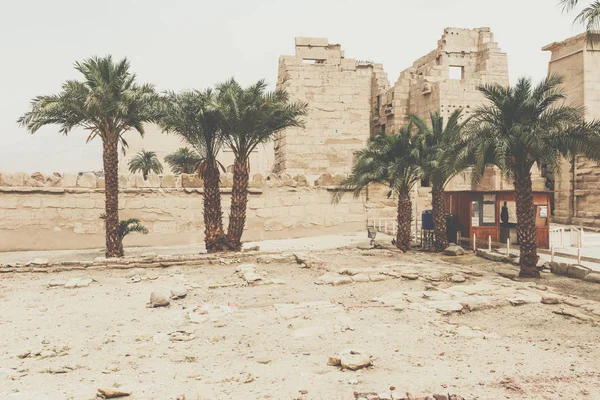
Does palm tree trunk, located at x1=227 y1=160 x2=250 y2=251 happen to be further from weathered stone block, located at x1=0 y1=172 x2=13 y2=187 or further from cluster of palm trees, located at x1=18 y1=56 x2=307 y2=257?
weathered stone block, located at x1=0 y1=172 x2=13 y2=187

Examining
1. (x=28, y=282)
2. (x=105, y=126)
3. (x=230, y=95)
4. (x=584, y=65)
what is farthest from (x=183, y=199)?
(x=584, y=65)

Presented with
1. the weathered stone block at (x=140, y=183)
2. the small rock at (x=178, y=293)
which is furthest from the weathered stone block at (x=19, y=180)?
the small rock at (x=178, y=293)

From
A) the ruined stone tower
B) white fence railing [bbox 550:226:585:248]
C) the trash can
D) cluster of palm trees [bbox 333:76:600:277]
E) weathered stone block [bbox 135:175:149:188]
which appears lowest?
white fence railing [bbox 550:226:585:248]

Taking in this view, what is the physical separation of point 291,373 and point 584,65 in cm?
2178

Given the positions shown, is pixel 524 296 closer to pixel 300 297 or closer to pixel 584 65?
pixel 300 297

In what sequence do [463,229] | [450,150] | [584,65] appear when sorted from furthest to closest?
[584,65], [463,229], [450,150]

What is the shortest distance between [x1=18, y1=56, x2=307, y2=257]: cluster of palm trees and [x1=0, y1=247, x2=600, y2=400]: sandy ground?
3811mm

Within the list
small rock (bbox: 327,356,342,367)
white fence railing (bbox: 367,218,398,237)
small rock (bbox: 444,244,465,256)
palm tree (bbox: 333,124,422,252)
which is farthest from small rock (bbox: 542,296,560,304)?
white fence railing (bbox: 367,218,398,237)

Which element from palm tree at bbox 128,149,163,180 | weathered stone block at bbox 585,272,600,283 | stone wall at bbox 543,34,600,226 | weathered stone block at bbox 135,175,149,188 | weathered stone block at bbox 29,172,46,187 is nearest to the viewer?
weathered stone block at bbox 585,272,600,283

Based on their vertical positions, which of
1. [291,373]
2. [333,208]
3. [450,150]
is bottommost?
[291,373]

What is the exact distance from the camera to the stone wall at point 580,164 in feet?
65.8

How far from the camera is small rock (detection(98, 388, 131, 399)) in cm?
459

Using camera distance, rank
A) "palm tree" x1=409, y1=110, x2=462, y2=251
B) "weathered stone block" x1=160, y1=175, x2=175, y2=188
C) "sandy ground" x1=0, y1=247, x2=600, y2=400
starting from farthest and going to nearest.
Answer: "weathered stone block" x1=160, y1=175, x2=175, y2=188
"palm tree" x1=409, y1=110, x2=462, y2=251
"sandy ground" x1=0, y1=247, x2=600, y2=400

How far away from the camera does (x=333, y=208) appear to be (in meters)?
19.4
